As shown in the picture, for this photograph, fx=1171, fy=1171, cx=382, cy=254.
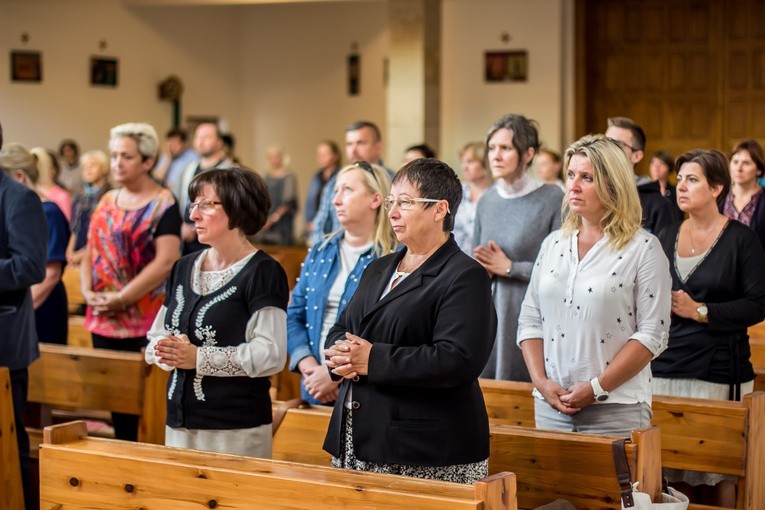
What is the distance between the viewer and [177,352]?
3408 millimetres

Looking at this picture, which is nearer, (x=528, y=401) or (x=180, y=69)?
(x=528, y=401)

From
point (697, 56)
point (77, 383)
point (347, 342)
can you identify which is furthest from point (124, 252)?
point (697, 56)

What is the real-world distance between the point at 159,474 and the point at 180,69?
14261 millimetres

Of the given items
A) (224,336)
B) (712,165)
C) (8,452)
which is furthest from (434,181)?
(8,452)

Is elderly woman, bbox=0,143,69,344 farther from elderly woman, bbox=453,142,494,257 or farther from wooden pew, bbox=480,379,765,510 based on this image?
wooden pew, bbox=480,379,765,510

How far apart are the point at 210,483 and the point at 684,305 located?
207 centimetres

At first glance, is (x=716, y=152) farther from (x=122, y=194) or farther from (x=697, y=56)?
(x=697, y=56)

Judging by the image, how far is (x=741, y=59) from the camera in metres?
13.7

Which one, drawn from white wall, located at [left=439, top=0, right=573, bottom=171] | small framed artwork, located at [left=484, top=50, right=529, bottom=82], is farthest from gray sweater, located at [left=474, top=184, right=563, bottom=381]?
small framed artwork, located at [left=484, top=50, right=529, bottom=82]

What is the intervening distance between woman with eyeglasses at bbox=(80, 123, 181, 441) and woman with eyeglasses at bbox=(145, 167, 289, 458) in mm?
1481

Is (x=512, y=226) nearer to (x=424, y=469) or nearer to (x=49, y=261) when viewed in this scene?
(x=424, y=469)

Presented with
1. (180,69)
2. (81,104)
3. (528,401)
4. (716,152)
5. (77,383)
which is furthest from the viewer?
(180,69)

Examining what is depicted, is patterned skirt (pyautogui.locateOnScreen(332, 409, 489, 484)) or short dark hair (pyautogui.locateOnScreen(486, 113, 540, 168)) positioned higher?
short dark hair (pyautogui.locateOnScreen(486, 113, 540, 168))

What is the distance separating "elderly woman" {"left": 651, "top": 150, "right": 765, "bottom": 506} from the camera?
4277 mm
